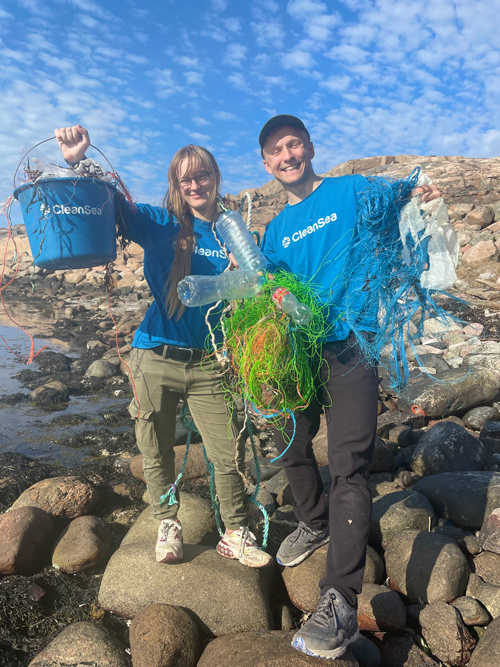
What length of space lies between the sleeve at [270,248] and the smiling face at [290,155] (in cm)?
31

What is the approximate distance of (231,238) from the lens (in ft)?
9.47

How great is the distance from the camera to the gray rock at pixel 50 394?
8391 millimetres

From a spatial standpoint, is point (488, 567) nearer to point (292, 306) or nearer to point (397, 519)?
point (397, 519)

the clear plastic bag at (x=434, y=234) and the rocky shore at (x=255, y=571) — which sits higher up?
the clear plastic bag at (x=434, y=234)

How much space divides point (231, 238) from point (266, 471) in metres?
3.03

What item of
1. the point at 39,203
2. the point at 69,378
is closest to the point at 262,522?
the point at 39,203

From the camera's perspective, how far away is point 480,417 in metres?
5.68

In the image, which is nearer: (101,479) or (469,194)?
(101,479)

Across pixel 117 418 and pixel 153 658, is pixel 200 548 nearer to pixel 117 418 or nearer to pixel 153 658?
pixel 153 658

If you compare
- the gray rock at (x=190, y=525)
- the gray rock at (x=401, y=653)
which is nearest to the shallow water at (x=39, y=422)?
the gray rock at (x=190, y=525)

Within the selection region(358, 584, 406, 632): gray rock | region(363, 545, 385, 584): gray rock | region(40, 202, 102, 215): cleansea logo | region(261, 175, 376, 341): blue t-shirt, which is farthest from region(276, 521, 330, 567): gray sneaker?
region(40, 202, 102, 215): cleansea logo

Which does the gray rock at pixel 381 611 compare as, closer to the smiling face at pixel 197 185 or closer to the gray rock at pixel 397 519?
the gray rock at pixel 397 519

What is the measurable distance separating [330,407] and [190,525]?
1839 millimetres

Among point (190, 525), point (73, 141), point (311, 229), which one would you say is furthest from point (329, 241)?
point (190, 525)
